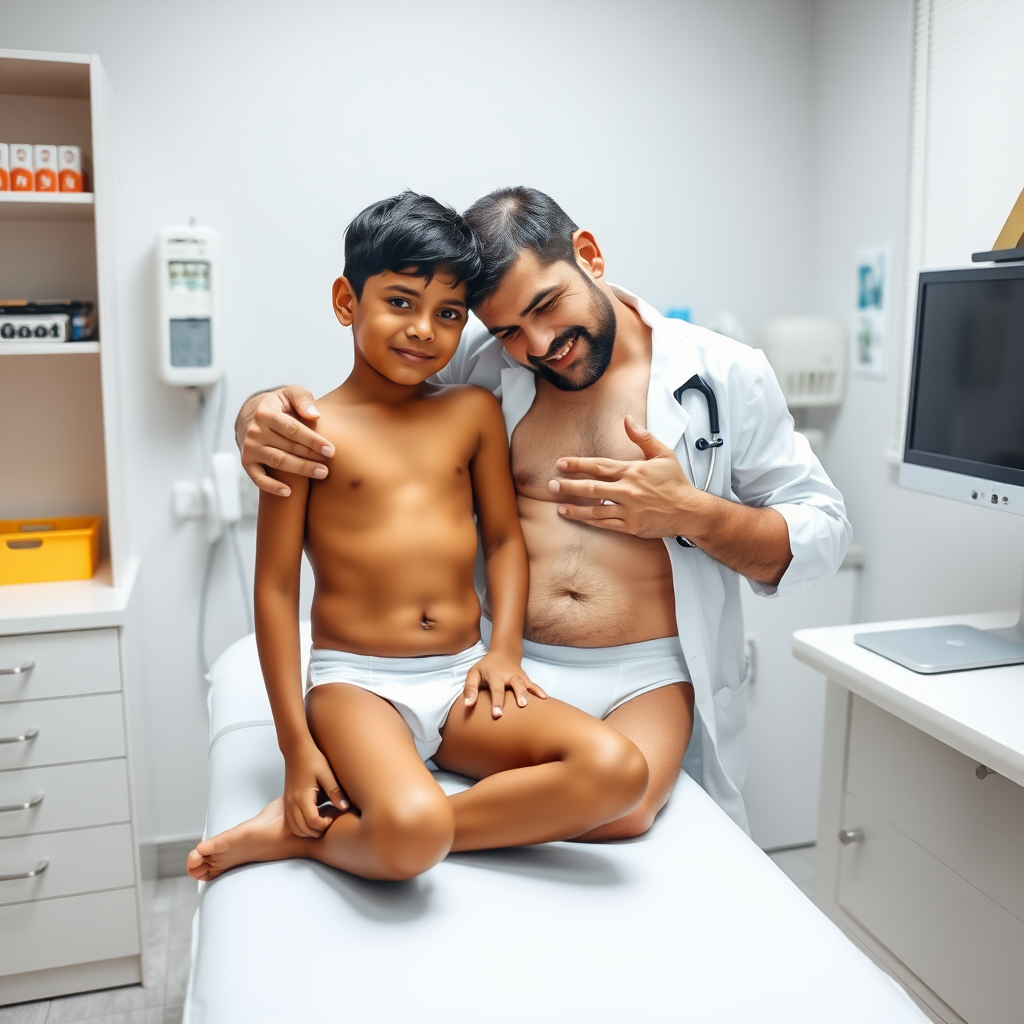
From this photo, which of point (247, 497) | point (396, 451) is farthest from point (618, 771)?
point (247, 497)

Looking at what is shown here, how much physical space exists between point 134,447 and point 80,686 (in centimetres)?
65

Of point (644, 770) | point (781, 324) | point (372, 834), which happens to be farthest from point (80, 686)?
point (781, 324)

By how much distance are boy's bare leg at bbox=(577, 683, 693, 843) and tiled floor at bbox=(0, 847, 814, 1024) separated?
1272 mm

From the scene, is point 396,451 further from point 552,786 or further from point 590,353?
point 552,786

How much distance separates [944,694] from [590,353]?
0.80 meters

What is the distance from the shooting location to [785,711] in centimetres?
256

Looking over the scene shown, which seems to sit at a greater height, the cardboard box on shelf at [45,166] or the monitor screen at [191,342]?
the cardboard box on shelf at [45,166]

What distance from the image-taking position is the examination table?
0.97 meters

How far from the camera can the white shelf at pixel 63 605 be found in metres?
1.94

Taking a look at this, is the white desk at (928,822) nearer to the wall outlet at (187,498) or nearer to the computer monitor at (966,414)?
the computer monitor at (966,414)

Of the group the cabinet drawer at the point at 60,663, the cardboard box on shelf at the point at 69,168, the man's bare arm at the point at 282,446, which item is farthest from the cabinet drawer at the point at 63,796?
the cardboard box on shelf at the point at 69,168

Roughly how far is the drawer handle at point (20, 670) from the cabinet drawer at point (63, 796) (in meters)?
0.21

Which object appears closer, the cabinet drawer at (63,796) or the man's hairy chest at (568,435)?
the man's hairy chest at (568,435)

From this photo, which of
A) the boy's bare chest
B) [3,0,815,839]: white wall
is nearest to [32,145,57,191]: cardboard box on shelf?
[3,0,815,839]: white wall
